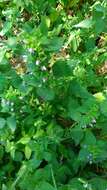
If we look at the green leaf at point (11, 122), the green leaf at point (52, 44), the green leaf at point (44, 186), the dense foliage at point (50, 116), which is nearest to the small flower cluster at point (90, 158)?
the dense foliage at point (50, 116)

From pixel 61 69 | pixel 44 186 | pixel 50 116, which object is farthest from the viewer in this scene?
pixel 50 116

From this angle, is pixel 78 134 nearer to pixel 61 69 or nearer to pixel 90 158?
pixel 90 158

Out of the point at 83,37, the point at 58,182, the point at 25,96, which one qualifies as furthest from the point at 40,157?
the point at 83,37

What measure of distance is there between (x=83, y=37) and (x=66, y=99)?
0.55 metres

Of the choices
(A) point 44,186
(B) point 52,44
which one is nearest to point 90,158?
(A) point 44,186

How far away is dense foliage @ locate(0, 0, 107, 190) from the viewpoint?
2.03 meters

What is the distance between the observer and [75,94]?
2.14 metres

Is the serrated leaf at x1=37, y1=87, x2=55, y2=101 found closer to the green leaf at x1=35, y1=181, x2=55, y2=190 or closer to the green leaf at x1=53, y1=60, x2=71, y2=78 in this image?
the green leaf at x1=53, y1=60, x2=71, y2=78

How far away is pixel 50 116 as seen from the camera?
7.41 feet

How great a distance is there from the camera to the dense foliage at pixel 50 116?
6.67 feet

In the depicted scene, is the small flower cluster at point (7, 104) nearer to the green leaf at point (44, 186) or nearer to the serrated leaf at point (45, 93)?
the serrated leaf at point (45, 93)

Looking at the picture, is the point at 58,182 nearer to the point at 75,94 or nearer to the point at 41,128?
the point at 41,128

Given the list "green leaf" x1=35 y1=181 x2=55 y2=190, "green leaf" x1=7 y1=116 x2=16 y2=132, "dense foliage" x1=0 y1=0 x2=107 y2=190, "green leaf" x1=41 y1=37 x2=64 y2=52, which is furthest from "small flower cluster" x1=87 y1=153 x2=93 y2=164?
"green leaf" x1=41 y1=37 x2=64 y2=52

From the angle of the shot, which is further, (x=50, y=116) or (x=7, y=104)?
(x=50, y=116)
